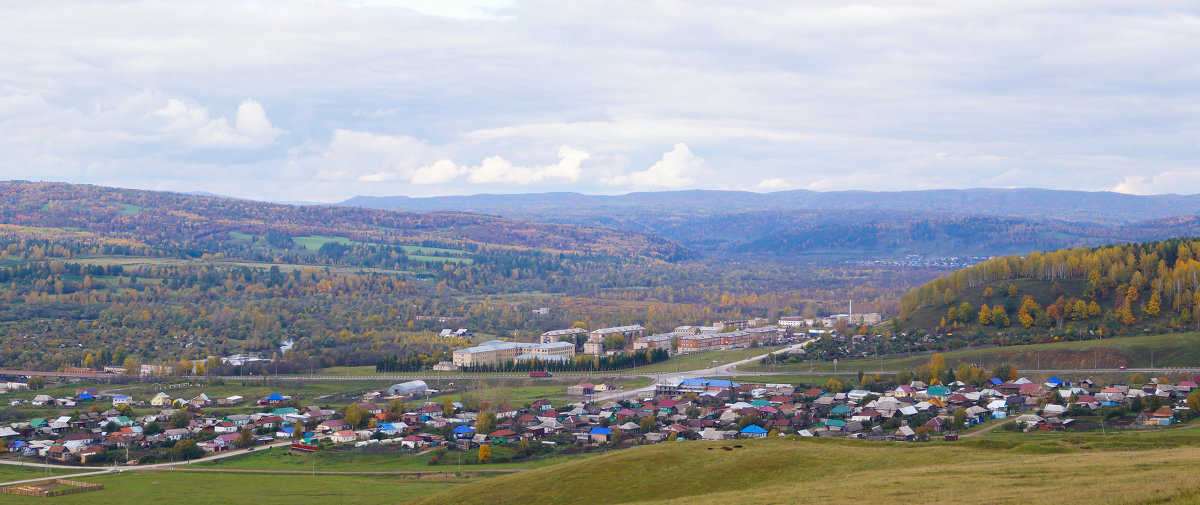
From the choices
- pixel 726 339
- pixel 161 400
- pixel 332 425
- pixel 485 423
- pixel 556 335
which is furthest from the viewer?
pixel 556 335

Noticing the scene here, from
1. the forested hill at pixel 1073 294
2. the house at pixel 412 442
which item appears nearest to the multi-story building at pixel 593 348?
the forested hill at pixel 1073 294

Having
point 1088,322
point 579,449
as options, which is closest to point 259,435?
point 579,449

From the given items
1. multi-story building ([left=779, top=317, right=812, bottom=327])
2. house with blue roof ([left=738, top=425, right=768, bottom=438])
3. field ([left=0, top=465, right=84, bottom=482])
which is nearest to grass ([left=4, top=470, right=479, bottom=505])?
field ([left=0, top=465, right=84, bottom=482])

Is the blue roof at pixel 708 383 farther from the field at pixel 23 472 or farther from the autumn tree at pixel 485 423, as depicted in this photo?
the field at pixel 23 472

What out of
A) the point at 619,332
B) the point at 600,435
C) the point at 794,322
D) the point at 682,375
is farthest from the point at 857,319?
the point at 600,435

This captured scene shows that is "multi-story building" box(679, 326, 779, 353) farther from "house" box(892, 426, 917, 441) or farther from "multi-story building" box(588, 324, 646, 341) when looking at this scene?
"house" box(892, 426, 917, 441)

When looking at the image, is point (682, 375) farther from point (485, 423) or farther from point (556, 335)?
point (556, 335)

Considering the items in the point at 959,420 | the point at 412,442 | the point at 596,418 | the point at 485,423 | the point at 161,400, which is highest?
the point at 959,420
